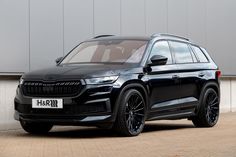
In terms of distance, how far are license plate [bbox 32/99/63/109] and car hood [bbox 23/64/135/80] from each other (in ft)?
1.15

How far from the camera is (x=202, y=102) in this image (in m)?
13.0

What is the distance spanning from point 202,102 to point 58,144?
417 centimetres

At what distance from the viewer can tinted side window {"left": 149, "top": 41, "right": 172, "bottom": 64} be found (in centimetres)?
1190

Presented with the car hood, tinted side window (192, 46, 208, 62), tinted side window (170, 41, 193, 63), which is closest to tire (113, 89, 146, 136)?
the car hood

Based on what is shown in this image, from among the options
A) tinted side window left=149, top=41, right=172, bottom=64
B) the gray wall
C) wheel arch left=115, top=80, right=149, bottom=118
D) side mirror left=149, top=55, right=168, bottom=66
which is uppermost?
the gray wall

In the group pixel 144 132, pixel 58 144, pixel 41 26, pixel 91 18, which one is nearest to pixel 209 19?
pixel 91 18

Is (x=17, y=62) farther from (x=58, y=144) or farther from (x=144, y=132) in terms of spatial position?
(x=58, y=144)

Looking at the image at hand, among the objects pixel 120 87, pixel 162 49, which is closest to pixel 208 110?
pixel 162 49

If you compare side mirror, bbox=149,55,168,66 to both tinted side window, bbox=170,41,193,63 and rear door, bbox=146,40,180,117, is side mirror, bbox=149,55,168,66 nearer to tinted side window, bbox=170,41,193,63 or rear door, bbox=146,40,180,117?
rear door, bbox=146,40,180,117

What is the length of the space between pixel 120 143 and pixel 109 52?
2.31 metres

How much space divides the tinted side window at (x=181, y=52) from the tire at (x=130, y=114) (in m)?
1.75

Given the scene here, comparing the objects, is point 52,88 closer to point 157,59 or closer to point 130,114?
point 130,114

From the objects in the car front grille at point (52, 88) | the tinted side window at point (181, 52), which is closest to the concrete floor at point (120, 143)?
the car front grille at point (52, 88)

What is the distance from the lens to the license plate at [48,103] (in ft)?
34.0
